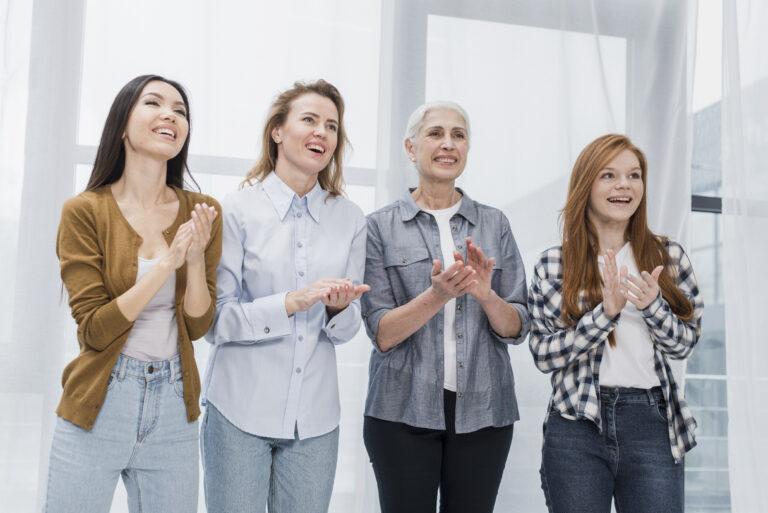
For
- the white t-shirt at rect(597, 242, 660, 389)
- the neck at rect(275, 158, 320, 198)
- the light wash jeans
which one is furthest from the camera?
the neck at rect(275, 158, 320, 198)

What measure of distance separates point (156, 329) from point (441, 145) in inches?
38.9

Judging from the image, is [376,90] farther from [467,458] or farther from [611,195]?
[467,458]

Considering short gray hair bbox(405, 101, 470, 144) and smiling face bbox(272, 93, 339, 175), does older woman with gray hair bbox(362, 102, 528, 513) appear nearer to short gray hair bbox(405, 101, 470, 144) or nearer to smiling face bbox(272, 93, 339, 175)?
short gray hair bbox(405, 101, 470, 144)

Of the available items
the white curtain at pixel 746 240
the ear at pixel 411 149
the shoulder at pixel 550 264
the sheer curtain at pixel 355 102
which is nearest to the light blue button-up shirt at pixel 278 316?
the ear at pixel 411 149

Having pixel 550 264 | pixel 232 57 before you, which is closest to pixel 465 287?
pixel 550 264

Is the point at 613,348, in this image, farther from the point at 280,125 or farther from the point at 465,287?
the point at 280,125

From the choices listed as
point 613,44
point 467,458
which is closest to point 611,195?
point 467,458

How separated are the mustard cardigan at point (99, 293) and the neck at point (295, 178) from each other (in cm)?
33

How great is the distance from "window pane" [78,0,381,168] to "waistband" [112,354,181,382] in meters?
1.18

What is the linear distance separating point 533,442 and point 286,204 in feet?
5.05

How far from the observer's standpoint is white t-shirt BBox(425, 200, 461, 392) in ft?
6.24

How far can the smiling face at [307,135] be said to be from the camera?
1.87 meters

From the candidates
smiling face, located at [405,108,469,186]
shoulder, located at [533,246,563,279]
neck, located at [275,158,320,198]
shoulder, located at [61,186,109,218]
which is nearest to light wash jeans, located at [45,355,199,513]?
shoulder, located at [61,186,109,218]

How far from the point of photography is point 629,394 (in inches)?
70.5
